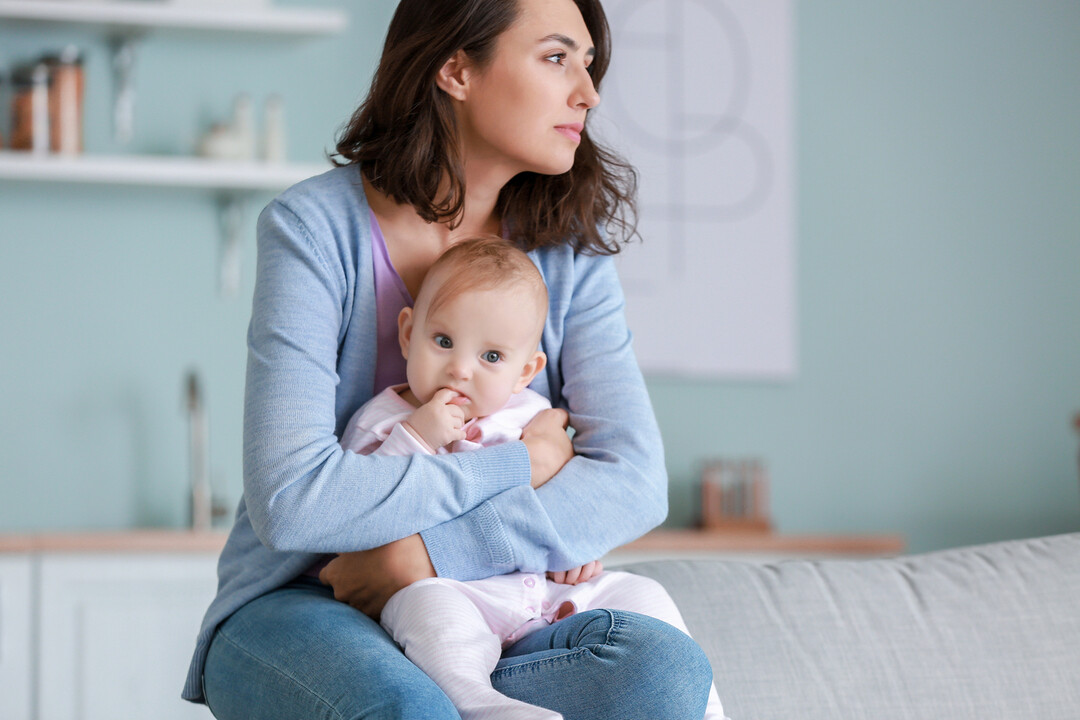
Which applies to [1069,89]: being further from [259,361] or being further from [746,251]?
[259,361]

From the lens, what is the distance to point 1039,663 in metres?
1.52

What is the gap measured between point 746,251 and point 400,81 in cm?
212

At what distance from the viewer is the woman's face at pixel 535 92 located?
4.68ft

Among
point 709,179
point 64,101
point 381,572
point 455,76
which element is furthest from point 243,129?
point 381,572

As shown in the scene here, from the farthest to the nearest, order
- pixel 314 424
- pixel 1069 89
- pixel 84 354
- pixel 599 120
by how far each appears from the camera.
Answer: pixel 1069 89
pixel 599 120
pixel 84 354
pixel 314 424

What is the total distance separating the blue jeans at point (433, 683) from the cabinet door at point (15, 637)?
1513 millimetres

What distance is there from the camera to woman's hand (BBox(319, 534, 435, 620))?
1.22 m

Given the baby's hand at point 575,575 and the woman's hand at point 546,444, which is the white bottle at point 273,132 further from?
the baby's hand at point 575,575

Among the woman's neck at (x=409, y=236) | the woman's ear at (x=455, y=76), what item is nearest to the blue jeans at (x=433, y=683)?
the woman's neck at (x=409, y=236)

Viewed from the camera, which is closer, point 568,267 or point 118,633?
point 568,267

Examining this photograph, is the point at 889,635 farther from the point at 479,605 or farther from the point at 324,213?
the point at 324,213

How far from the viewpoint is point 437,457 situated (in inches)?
48.9

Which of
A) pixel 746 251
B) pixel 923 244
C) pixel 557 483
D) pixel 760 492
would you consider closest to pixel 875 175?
pixel 923 244

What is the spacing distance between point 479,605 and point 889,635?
0.63m
